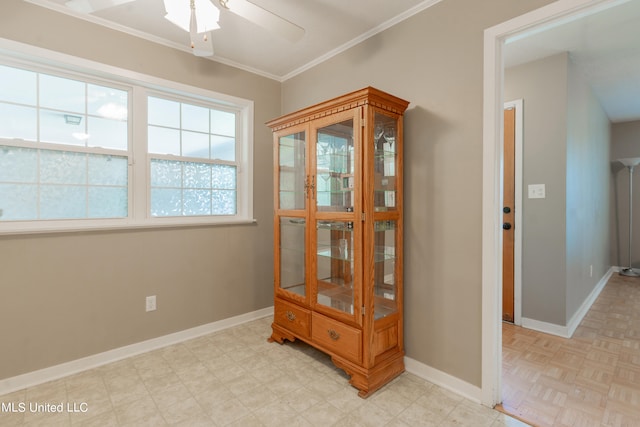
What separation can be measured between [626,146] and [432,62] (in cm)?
528

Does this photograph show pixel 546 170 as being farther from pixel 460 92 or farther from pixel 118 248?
pixel 118 248

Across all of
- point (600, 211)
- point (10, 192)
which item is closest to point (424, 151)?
point (10, 192)

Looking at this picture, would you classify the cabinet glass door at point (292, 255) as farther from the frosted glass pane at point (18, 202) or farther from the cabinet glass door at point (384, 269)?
the frosted glass pane at point (18, 202)

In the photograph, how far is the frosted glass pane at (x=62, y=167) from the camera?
2.18 meters

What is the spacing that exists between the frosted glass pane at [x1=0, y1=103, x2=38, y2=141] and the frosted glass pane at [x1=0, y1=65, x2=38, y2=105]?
0.18 ft

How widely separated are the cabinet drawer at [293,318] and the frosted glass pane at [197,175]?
4.21 feet

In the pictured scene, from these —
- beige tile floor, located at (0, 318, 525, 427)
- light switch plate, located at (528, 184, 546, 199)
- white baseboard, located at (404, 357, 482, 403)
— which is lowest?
beige tile floor, located at (0, 318, 525, 427)

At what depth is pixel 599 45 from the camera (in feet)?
8.54

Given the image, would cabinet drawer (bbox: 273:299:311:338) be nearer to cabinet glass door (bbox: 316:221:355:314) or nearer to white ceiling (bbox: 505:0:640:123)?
cabinet glass door (bbox: 316:221:355:314)

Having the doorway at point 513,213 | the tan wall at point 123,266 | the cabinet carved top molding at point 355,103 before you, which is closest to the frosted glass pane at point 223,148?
the tan wall at point 123,266

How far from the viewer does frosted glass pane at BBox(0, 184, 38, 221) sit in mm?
2049

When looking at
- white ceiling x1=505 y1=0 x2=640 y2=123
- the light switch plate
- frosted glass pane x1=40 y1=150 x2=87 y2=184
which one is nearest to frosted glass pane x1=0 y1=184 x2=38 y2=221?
frosted glass pane x1=40 y1=150 x2=87 y2=184

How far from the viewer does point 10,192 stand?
81.3 inches

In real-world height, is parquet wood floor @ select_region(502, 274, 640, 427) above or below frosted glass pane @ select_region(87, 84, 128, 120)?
below
